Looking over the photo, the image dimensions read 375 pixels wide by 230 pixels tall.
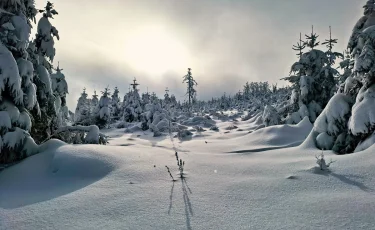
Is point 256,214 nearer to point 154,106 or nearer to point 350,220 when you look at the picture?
point 350,220

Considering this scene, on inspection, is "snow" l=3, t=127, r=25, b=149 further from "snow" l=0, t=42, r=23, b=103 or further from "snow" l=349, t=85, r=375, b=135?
"snow" l=349, t=85, r=375, b=135

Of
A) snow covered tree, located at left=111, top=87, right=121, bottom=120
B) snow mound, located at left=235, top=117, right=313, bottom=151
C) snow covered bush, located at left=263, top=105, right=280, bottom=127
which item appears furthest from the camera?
snow covered tree, located at left=111, top=87, right=121, bottom=120

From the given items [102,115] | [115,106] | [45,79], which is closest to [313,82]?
[45,79]

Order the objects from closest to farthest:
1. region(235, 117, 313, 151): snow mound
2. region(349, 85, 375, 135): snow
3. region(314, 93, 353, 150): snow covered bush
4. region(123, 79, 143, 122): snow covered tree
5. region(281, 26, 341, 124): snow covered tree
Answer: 1. region(349, 85, 375, 135): snow
2. region(314, 93, 353, 150): snow covered bush
3. region(235, 117, 313, 151): snow mound
4. region(281, 26, 341, 124): snow covered tree
5. region(123, 79, 143, 122): snow covered tree

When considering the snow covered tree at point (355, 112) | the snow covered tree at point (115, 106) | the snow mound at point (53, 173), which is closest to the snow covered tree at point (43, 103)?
the snow mound at point (53, 173)

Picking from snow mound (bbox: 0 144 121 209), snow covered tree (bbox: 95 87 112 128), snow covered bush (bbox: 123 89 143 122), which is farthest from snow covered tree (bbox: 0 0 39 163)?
snow covered bush (bbox: 123 89 143 122)

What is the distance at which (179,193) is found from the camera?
167 inches

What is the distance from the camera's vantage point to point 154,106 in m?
31.0

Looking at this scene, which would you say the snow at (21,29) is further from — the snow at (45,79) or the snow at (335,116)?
the snow at (335,116)

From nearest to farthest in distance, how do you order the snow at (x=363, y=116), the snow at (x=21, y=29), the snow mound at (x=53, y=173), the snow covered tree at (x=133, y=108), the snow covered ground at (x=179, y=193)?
the snow covered ground at (x=179, y=193)
the snow mound at (x=53, y=173)
the snow at (x=363, y=116)
the snow at (x=21, y=29)
the snow covered tree at (x=133, y=108)

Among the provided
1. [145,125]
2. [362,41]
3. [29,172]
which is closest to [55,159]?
[29,172]

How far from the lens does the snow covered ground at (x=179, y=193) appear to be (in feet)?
10.6

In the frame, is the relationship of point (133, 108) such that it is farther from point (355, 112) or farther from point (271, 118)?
point (355, 112)

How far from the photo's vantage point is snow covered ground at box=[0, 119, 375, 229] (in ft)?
10.6
